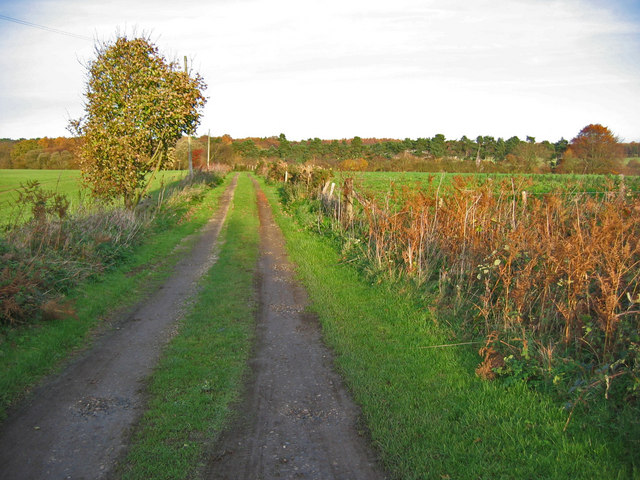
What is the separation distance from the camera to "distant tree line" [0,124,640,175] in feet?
144

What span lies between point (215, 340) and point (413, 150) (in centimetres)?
9609

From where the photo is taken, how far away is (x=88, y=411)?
4.29m

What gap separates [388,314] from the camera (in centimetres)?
696

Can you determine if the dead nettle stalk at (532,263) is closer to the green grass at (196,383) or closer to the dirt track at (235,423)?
the dirt track at (235,423)

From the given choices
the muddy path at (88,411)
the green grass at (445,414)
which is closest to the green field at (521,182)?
the green grass at (445,414)

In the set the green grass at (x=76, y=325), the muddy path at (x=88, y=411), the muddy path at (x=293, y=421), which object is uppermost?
the green grass at (x=76, y=325)

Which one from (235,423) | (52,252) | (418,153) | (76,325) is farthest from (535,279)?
(418,153)

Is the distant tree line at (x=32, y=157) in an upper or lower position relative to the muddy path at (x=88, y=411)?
upper

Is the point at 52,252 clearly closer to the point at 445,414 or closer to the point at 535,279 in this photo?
the point at 445,414

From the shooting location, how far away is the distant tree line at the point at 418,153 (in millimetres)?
43844

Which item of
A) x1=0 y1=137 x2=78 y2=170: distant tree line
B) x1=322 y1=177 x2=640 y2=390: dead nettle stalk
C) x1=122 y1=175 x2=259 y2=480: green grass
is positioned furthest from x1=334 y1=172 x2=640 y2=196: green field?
x1=0 y1=137 x2=78 y2=170: distant tree line

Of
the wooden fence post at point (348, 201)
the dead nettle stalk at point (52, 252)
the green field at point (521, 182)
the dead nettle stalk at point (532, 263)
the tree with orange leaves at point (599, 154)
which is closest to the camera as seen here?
the dead nettle stalk at point (532, 263)

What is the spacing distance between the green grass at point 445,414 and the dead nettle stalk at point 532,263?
80cm

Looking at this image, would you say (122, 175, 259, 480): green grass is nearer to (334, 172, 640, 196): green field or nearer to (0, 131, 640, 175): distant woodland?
(334, 172, 640, 196): green field
